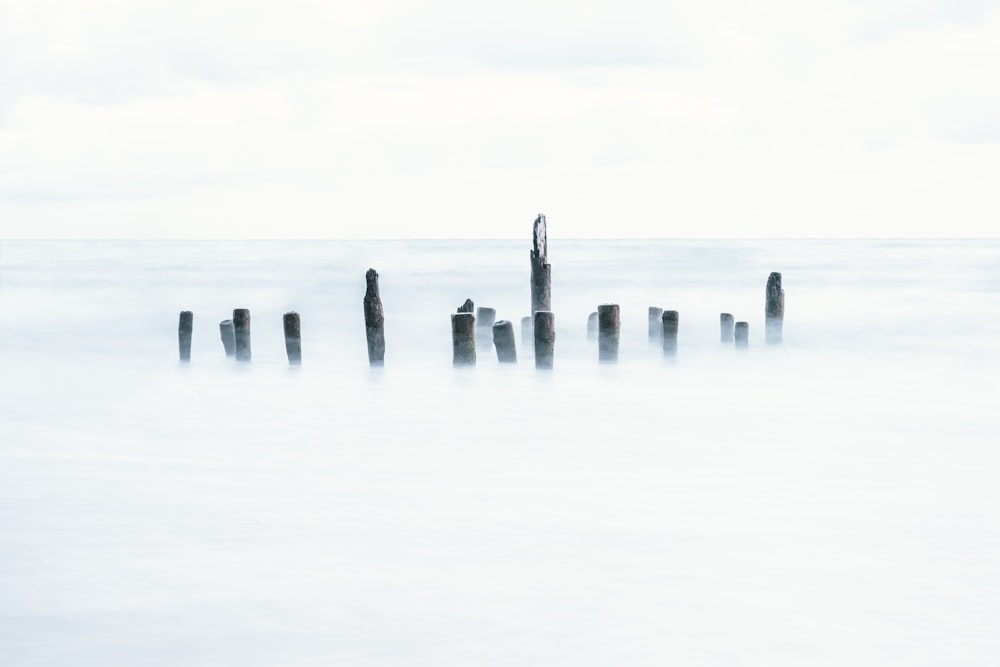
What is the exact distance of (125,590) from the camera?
646cm

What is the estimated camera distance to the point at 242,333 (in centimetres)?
1638

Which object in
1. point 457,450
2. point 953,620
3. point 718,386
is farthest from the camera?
point 718,386

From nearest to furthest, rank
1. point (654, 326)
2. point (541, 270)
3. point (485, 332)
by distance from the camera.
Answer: point (541, 270)
point (485, 332)
point (654, 326)

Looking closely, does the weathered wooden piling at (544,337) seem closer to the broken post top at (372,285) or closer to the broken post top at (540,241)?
the broken post top at (540,241)

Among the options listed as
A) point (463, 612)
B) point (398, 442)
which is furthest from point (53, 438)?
point (463, 612)

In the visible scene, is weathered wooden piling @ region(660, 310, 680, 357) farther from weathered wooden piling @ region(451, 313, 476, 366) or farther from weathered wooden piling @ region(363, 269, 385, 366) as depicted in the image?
weathered wooden piling @ region(363, 269, 385, 366)

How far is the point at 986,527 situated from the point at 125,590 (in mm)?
5257

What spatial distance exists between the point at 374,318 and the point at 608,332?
322cm

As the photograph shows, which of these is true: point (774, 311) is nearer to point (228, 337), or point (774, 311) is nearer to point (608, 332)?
point (608, 332)

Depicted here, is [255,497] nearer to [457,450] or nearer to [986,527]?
[457,450]

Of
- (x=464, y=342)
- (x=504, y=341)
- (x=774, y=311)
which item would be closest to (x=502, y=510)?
(x=464, y=342)

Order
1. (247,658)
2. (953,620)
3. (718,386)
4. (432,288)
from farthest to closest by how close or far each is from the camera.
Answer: (432,288) < (718,386) < (953,620) < (247,658)

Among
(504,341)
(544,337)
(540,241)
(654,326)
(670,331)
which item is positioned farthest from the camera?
(654,326)

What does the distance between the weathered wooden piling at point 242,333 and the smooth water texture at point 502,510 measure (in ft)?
0.81
